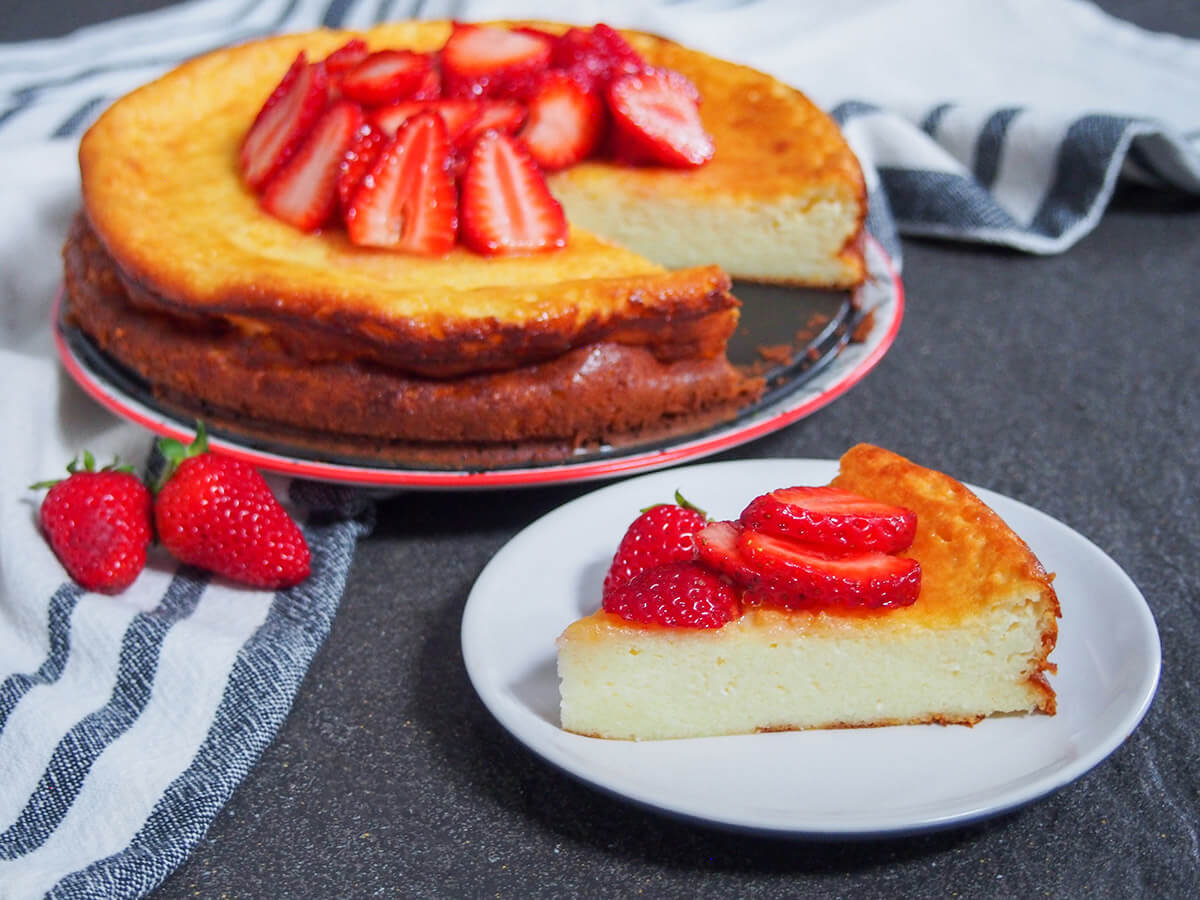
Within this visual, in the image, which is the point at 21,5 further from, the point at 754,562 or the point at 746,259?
the point at 754,562

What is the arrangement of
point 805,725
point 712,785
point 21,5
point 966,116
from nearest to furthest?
point 712,785 < point 805,725 < point 966,116 < point 21,5

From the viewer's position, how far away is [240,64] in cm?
297

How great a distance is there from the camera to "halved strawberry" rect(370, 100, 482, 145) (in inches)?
98.4

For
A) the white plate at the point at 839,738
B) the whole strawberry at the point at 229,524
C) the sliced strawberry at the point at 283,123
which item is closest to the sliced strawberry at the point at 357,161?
the sliced strawberry at the point at 283,123

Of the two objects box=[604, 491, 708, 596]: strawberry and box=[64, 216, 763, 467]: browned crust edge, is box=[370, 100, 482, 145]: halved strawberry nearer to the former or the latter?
box=[64, 216, 763, 467]: browned crust edge

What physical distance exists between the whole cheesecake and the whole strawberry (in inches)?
9.3

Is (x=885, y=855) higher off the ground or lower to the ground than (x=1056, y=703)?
lower

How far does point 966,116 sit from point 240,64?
6.19 ft

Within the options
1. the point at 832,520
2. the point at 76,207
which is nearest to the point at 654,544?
the point at 832,520

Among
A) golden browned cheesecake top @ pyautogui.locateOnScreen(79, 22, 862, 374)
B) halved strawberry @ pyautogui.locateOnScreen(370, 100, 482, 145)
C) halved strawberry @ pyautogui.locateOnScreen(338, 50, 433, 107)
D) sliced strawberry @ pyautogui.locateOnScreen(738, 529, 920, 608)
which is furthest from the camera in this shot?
halved strawberry @ pyautogui.locateOnScreen(338, 50, 433, 107)

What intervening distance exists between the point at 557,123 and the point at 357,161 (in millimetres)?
480

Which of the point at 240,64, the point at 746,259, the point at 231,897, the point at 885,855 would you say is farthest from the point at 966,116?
the point at 231,897

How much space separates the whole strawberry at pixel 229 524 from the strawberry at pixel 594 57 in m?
1.24

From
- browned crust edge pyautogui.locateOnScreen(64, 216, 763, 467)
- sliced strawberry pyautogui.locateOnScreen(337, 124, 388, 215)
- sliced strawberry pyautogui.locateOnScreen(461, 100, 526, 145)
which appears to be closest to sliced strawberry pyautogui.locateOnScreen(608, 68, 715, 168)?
sliced strawberry pyautogui.locateOnScreen(461, 100, 526, 145)
